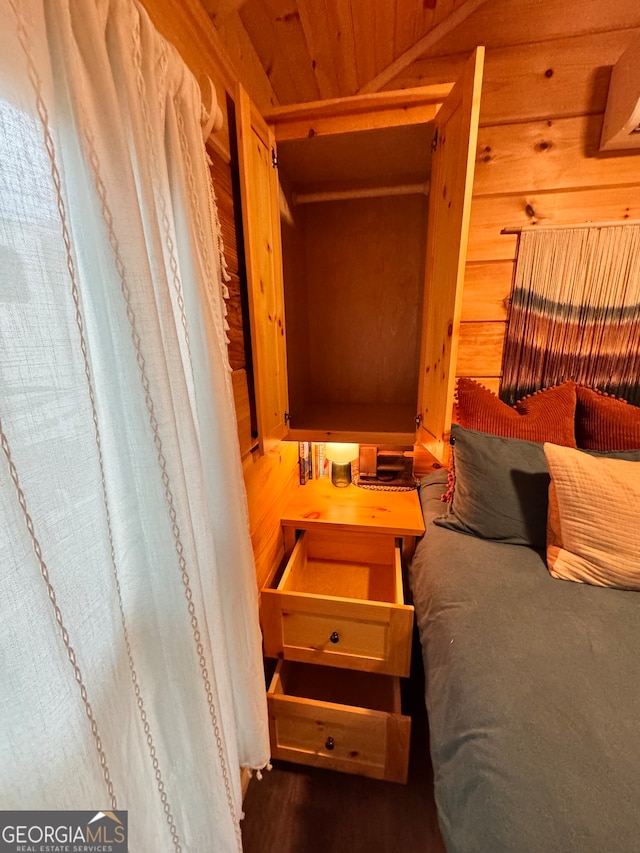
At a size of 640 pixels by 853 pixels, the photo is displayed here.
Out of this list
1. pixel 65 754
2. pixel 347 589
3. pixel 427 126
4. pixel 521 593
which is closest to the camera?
pixel 65 754

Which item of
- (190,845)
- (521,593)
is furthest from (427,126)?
(190,845)

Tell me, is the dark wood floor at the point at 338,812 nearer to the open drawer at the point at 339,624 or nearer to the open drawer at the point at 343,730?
the open drawer at the point at 343,730

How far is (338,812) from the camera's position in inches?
40.8

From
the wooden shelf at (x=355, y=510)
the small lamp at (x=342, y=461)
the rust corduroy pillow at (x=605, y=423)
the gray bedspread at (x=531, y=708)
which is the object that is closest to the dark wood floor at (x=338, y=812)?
the gray bedspread at (x=531, y=708)

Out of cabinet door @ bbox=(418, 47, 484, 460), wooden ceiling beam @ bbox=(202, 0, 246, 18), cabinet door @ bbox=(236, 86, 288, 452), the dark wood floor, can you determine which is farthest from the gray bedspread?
wooden ceiling beam @ bbox=(202, 0, 246, 18)

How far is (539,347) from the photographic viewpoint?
140cm

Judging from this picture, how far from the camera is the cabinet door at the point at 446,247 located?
87 cm

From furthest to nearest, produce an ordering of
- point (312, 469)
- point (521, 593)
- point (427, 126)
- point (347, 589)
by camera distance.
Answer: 1. point (312, 469)
2. point (347, 589)
3. point (427, 126)
4. point (521, 593)

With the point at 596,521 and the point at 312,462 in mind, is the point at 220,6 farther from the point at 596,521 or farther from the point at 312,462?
the point at 596,521

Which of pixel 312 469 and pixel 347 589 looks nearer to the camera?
pixel 347 589

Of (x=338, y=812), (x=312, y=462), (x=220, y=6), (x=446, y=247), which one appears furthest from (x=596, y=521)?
(x=220, y=6)

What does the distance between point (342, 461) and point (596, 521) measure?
2.91 ft

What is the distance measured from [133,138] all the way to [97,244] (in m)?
0.17

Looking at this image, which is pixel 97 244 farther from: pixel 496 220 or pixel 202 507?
pixel 496 220
